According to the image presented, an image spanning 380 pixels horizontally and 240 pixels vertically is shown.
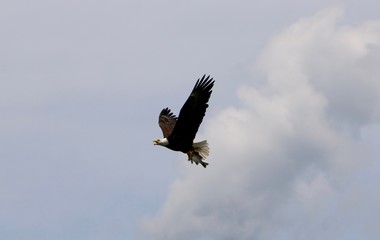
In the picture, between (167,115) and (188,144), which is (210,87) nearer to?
(188,144)

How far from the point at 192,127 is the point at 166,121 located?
4738 millimetres

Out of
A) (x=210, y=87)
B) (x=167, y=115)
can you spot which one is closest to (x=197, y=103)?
(x=210, y=87)

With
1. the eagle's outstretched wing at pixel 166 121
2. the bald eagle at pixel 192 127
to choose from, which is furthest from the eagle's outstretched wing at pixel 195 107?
the eagle's outstretched wing at pixel 166 121

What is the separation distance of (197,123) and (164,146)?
184 cm

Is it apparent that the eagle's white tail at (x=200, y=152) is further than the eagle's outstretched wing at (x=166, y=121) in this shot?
No

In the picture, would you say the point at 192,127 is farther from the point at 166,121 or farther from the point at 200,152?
the point at 166,121

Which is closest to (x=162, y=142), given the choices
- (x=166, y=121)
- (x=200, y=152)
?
(x=200, y=152)

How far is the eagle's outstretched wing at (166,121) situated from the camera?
3662 cm

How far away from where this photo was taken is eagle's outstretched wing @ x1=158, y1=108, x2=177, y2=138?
1442 inches

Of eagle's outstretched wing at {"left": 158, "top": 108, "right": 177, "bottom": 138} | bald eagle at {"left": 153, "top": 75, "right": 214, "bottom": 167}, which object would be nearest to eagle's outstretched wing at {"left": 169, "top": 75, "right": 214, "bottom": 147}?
bald eagle at {"left": 153, "top": 75, "right": 214, "bottom": 167}

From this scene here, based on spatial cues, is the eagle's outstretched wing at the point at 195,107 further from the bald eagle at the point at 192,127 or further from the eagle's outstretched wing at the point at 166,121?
the eagle's outstretched wing at the point at 166,121

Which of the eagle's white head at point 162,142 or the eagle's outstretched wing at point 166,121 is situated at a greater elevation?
the eagle's outstretched wing at point 166,121

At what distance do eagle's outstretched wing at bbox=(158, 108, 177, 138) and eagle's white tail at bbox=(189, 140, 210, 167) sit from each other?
209cm

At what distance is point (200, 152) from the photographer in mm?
34156
